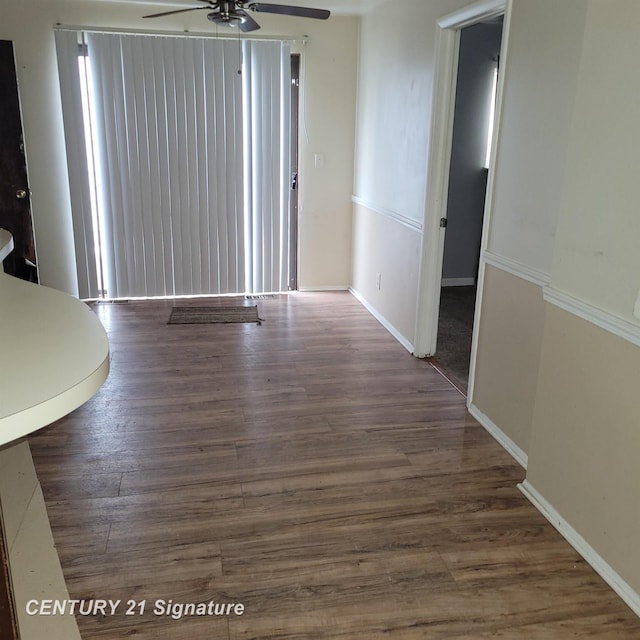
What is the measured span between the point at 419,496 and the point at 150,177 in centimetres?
361

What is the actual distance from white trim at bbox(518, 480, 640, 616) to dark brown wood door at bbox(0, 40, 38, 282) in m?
4.03

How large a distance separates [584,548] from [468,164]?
4155mm

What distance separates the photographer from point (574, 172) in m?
2.11

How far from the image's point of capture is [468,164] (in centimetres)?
560

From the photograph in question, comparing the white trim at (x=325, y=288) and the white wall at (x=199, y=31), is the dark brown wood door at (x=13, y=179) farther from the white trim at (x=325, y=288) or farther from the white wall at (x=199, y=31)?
the white trim at (x=325, y=288)

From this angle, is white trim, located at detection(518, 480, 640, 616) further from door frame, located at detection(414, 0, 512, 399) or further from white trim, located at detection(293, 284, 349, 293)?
white trim, located at detection(293, 284, 349, 293)

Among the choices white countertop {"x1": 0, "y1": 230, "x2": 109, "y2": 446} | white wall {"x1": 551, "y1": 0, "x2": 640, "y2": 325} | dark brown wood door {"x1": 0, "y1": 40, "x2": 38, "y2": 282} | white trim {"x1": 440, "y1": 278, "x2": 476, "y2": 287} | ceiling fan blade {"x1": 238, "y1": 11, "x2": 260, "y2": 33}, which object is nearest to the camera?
white countertop {"x1": 0, "y1": 230, "x2": 109, "y2": 446}

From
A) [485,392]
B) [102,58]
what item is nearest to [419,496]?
[485,392]

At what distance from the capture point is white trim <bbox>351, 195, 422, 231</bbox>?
13.1 feet

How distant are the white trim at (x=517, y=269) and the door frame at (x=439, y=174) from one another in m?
0.09

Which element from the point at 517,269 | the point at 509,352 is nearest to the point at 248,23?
the point at 517,269

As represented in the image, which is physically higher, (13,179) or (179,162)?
(179,162)

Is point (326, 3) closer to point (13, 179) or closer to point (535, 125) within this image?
point (535, 125)

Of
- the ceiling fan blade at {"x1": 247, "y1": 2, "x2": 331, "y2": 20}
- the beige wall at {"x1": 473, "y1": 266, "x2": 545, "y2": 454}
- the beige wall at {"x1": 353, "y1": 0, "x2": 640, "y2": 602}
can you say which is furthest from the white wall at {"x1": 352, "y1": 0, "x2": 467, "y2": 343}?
the beige wall at {"x1": 473, "y1": 266, "x2": 545, "y2": 454}
